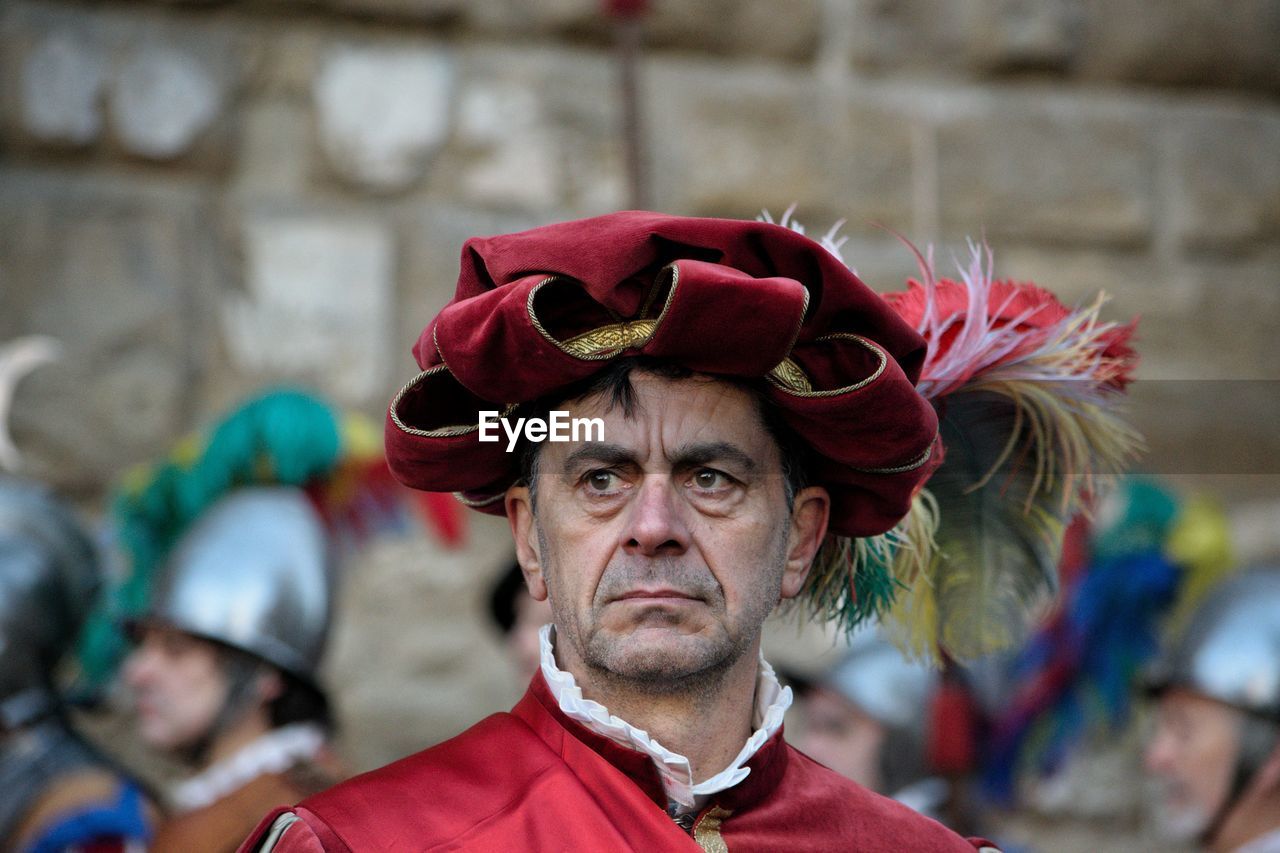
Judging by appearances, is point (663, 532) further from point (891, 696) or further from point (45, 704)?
point (891, 696)

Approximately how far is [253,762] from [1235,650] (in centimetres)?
246

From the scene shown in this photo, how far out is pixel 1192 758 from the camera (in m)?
4.30

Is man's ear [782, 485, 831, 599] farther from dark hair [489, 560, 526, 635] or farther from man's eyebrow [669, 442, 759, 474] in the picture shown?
dark hair [489, 560, 526, 635]

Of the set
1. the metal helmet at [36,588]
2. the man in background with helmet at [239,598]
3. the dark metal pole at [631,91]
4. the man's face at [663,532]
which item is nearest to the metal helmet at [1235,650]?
the dark metal pole at [631,91]

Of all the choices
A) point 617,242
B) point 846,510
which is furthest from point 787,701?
point 617,242

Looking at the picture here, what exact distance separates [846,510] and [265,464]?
2.38 metres

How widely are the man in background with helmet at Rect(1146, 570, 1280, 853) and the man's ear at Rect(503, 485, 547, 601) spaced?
231cm

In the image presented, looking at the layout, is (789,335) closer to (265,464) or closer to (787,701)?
(787,701)

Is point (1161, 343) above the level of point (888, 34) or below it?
below

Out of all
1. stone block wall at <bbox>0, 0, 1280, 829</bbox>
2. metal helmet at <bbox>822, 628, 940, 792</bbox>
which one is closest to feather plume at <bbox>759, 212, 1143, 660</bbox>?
stone block wall at <bbox>0, 0, 1280, 829</bbox>

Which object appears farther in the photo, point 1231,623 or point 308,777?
point 1231,623

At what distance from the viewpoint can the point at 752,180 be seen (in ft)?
17.2

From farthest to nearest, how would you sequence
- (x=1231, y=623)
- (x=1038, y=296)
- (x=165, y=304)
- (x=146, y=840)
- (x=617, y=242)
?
(x=165, y=304)
(x=1231, y=623)
(x=146, y=840)
(x=1038, y=296)
(x=617, y=242)

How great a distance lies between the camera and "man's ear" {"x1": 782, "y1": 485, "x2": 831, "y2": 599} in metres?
2.61
